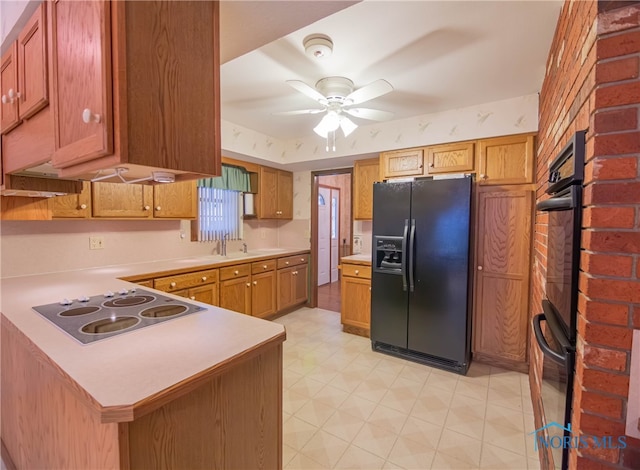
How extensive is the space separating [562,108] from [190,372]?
6.53 ft

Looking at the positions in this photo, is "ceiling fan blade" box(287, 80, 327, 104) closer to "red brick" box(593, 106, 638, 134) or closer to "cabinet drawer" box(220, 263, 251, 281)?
Answer: "red brick" box(593, 106, 638, 134)

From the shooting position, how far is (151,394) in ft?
2.67

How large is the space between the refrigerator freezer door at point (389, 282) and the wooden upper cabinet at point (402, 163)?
40 cm

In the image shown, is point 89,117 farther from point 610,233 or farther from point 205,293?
point 205,293

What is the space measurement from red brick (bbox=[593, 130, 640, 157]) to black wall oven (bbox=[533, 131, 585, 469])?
0.35 feet

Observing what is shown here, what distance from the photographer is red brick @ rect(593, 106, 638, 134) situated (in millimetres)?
879

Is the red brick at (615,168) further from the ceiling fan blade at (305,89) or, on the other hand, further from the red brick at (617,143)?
the ceiling fan blade at (305,89)

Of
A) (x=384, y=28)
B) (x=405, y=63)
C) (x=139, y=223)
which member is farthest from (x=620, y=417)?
Result: (x=139, y=223)

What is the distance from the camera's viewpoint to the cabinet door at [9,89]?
1275 mm

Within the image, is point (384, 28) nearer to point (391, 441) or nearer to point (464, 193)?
point (464, 193)

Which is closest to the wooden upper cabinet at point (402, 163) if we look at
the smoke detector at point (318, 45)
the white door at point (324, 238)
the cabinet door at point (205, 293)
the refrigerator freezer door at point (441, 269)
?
the refrigerator freezer door at point (441, 269)

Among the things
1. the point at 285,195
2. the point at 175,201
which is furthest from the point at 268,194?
the point at 175,201

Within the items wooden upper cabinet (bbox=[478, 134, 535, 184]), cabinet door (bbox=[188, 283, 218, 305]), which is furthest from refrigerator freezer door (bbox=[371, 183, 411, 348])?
cabinet door (bbox=[188, 283, 218, 305])

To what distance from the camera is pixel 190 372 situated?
3.04 ft
